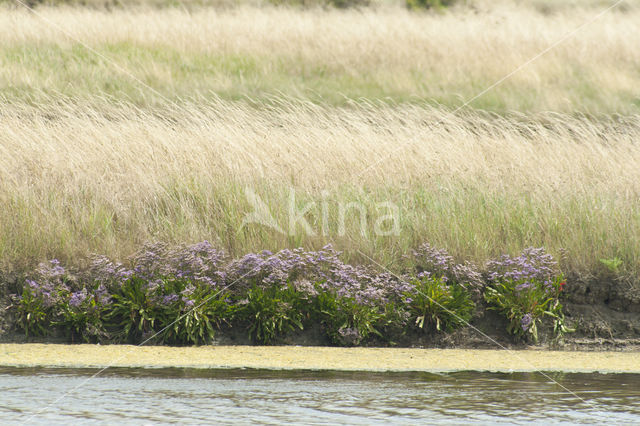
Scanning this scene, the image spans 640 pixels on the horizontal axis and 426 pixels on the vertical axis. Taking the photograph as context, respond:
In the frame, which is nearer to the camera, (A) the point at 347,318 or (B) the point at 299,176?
(A) the point at 347,318

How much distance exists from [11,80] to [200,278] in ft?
36.1

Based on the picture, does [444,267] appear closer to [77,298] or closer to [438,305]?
[438,305]

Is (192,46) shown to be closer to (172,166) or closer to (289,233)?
(172,166)

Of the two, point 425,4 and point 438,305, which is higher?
A: point 425,4

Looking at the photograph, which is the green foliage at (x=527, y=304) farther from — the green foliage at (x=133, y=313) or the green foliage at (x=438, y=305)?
the green foliage at (x=133, y=313)

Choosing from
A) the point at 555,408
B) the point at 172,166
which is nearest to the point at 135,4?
the point at 172,166

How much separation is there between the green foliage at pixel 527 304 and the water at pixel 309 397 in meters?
1.14

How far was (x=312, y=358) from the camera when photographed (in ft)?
24.2

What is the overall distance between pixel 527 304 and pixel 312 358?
2.12 m

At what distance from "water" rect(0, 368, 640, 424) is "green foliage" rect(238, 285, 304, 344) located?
3.38ft

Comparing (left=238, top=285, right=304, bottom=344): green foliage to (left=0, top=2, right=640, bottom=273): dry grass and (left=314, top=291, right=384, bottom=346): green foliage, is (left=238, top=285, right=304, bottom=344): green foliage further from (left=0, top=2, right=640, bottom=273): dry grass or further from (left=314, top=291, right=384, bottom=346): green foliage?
(left=0, top=2, right=640, bottom=273): dry grass

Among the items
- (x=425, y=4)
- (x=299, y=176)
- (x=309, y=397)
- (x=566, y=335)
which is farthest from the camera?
(x=425, y=4)

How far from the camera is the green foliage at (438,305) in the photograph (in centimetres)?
799

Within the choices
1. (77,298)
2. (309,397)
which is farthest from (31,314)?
(309,397)
